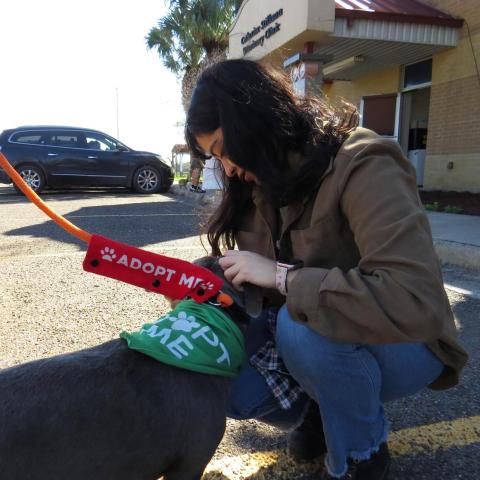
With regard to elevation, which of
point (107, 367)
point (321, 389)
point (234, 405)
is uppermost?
point (107, 367)

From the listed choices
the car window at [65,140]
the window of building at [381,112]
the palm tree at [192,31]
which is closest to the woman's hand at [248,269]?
the window of building at [381,112]

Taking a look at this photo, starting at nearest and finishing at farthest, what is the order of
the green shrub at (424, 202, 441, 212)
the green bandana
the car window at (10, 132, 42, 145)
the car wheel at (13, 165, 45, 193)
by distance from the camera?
the green bandana < the green shrub at (424, 202, 441, 212) < the car wheel at (13, 165, 45, 193) < the car window at (10, 132, 42, 145)

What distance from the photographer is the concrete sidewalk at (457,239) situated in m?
4.83

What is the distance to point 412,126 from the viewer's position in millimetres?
11844

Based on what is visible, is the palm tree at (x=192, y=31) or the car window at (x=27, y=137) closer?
the car window at (x=27, y=137)

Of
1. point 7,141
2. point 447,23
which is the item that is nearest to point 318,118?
point 447,23

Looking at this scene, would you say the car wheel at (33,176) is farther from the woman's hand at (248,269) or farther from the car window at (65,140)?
the woman's hand at (248,269)

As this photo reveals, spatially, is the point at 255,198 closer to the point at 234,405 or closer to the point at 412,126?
the point at 234,405

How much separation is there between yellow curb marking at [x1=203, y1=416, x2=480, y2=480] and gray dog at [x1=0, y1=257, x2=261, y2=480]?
0.38m

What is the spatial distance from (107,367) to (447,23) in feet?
32.7

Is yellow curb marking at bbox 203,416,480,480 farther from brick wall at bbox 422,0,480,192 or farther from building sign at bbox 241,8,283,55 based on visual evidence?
building sign at bbox 241,8,283,55

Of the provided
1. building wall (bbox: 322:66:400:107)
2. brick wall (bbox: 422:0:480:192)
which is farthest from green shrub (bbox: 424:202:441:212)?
building wall (bbox: 322:66:400:107)

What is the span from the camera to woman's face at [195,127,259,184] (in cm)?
179

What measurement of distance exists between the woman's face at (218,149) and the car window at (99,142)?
1180 centimetres
